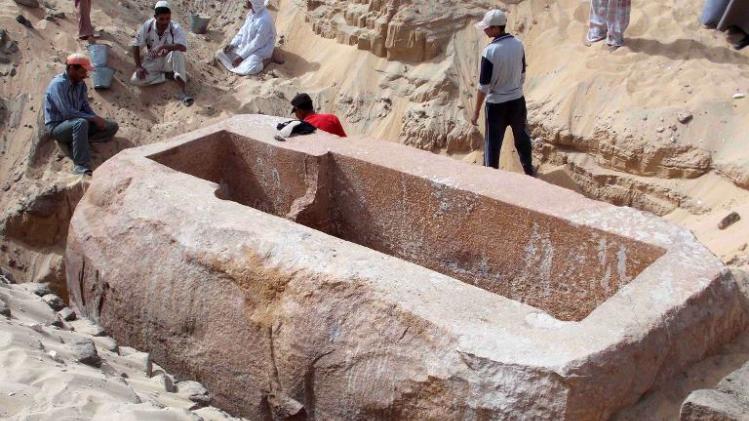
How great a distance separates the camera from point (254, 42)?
8.46m

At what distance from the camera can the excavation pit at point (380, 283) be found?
110 inches

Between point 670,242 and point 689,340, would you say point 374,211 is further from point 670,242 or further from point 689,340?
point 689,340

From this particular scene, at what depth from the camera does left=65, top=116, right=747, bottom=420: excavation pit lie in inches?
110

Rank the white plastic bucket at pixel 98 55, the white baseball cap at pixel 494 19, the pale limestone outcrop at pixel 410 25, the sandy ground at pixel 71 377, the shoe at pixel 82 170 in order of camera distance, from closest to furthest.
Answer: the sandy ground at pixel 71 377, the white baseball cap at pixel 494 19, the shoe at pixel 82 170, the pale limestone outcrop at pixel 410 25, the white plastic bucket at pixel 98 55

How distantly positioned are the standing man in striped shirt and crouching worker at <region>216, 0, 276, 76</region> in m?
2.99

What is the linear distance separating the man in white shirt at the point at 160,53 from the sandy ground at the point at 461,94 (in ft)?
0.39

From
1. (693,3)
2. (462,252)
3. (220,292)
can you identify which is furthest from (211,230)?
(693,3)

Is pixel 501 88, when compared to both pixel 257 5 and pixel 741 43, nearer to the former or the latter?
pixel 741 43

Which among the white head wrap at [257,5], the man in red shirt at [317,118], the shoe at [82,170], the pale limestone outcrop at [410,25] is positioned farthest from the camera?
the white head wrap at [257,5]

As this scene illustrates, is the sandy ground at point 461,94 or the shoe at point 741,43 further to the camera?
the shoe at point 741,43

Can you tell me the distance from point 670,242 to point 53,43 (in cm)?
660

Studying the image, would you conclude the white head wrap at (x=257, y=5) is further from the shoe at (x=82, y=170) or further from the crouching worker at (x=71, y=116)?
the shoe at (x=82, y=170)

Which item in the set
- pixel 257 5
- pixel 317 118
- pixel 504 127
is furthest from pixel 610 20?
pixel 257 5

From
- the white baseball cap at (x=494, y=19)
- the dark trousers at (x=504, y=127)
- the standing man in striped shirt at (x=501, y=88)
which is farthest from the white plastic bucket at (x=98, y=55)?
the white baseball cap at (x=494, y=19)
